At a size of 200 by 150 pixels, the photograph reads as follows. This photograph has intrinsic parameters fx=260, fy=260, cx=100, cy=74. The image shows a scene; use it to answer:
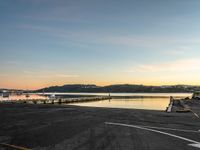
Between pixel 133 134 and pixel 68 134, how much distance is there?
359 centimetres

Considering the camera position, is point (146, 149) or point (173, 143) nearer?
point (146, 149)

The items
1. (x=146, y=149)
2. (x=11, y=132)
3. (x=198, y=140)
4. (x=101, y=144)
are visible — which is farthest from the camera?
(x=11, y=132)

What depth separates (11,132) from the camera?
15.1 m

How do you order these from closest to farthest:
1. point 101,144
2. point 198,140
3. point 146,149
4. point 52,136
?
point 146,149 < point 101,144 < point 198,140 < point 52,136

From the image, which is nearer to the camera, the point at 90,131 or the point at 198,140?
the point at 198,140

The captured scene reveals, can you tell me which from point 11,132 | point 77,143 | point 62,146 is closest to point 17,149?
point 62,146

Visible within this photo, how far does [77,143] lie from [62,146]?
2.80 feet


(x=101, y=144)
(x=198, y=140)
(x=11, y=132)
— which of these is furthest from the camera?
(x=11, y=132)

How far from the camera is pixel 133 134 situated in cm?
1427

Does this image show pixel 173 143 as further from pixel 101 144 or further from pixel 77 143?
pixel 77 143

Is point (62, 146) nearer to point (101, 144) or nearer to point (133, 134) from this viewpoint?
point (101, 144)

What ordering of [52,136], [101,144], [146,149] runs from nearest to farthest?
[146,149], [101,144], [52,136]

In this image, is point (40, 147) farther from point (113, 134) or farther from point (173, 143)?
point (173, 143)

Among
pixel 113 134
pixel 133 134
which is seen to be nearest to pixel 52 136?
pixel 113 134
